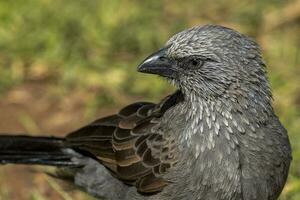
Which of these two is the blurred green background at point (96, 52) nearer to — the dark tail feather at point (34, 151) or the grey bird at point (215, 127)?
the dark tail feather at point (34, 151)

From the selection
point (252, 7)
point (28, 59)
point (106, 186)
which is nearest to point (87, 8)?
point (28, 59)

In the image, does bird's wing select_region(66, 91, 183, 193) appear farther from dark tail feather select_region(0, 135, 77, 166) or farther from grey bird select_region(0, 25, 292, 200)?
dark tail feather select_region(0, 135, 77, 166)

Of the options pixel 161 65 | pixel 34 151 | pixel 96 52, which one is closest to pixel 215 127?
pixel 161 65

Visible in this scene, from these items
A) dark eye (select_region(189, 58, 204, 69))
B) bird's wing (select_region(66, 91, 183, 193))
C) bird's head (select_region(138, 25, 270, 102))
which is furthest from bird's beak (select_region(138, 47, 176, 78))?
bird's wing (select_region(66, 91, 183, 193))

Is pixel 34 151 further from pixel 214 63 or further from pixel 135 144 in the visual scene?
pixel 214 63

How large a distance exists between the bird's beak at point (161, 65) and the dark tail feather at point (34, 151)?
139 centimetres

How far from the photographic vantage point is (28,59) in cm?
969

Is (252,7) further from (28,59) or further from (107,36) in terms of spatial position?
(28,59)

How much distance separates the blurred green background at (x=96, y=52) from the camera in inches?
353

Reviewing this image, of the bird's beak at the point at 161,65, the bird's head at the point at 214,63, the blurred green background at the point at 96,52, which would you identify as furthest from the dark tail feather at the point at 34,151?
the bird's head at the point at 214,63

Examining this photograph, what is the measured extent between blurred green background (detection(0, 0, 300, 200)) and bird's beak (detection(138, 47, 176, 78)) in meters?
2.26

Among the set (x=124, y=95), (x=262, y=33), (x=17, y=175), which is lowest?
(x=17, y=175)

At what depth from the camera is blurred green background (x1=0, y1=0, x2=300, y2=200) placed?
353 inches

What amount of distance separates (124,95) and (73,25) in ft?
4.07
